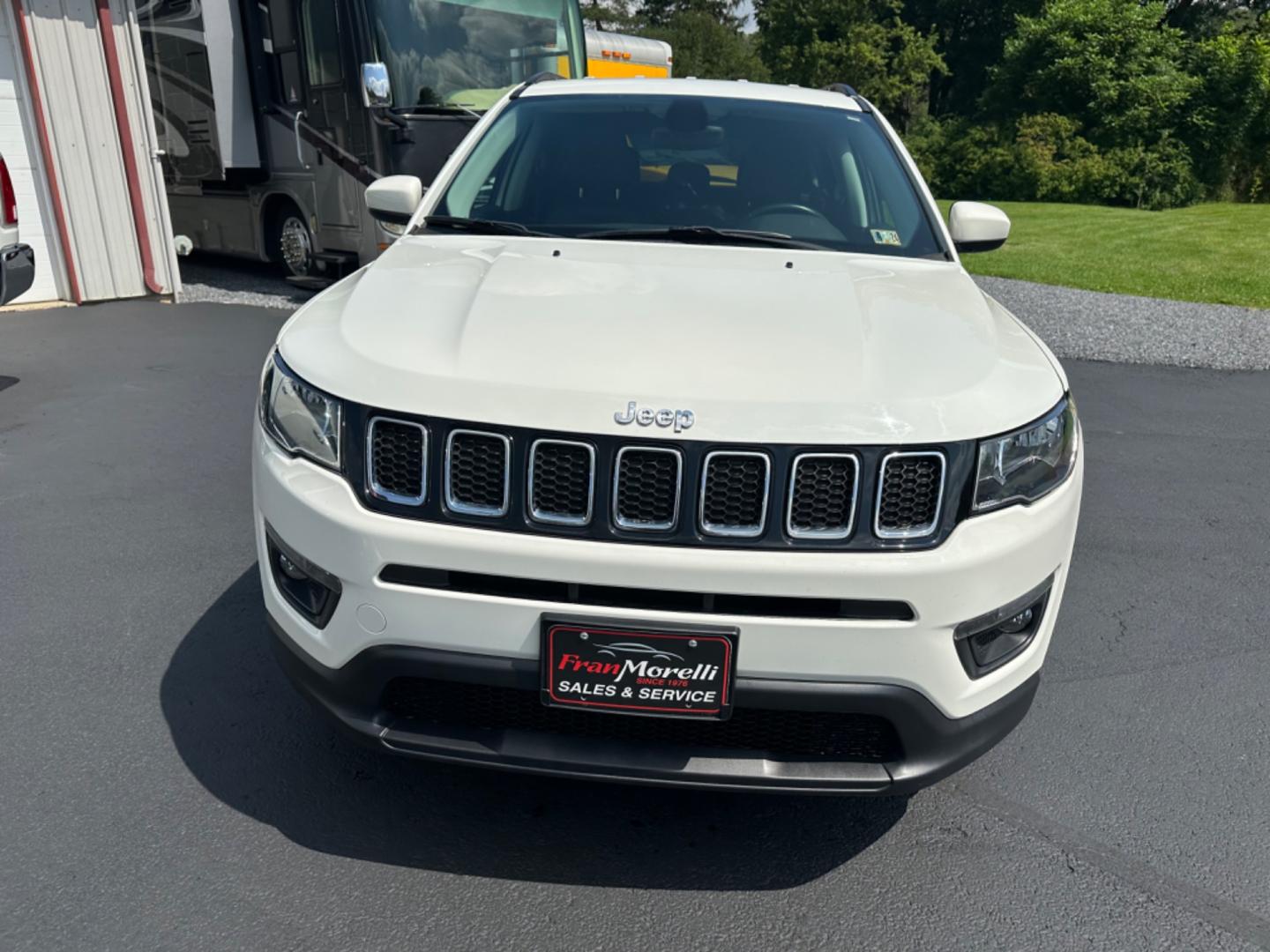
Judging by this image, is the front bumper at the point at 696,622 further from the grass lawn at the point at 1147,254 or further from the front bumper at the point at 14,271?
the grass lawn at the point at 1147,254

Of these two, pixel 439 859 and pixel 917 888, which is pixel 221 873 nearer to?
pixel 439 859

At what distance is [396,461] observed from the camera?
2088mm

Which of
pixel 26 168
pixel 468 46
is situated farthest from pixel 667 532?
pixel 26 168

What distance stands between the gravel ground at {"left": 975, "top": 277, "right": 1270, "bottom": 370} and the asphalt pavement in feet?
17.0

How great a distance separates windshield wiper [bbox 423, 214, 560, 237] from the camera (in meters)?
3.15

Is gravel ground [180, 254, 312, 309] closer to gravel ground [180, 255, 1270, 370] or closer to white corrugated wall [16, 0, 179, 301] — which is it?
gravel ground [180, 255, 1270, 370]

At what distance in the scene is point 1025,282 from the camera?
1234cm

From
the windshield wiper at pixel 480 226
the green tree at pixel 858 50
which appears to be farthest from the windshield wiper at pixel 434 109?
the green tree at pixel 858 50

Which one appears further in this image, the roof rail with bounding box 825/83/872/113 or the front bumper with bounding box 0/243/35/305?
the front bumper with bounding box 0/243/35/305

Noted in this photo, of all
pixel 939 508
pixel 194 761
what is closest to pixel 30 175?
pixel 194 761

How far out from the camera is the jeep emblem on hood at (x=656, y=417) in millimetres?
1988

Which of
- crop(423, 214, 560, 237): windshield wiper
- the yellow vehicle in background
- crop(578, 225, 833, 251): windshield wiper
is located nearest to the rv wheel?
the yellow vehicle in background

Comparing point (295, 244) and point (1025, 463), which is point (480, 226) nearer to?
point (1025, 463)

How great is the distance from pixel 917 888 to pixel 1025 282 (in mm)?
11299
